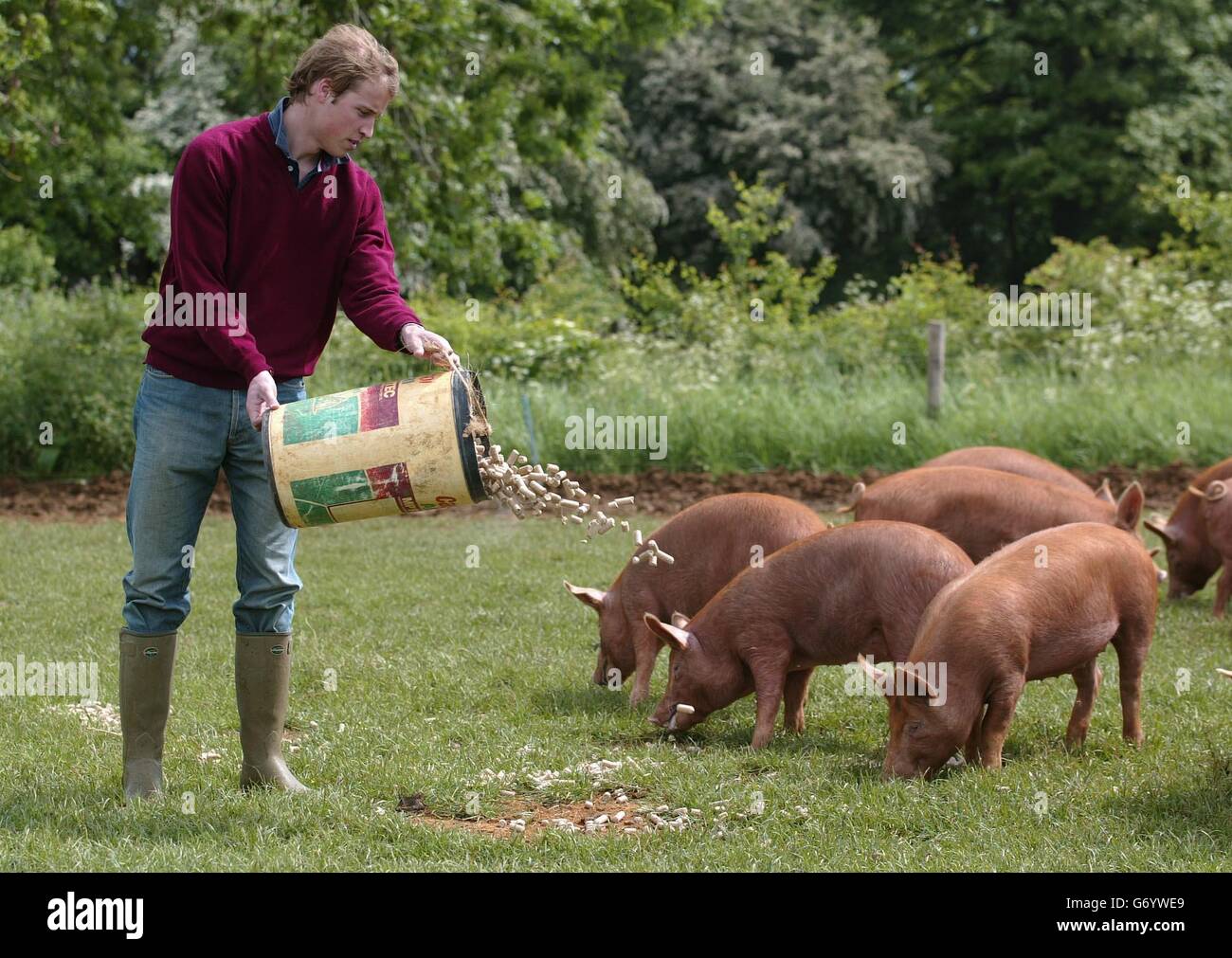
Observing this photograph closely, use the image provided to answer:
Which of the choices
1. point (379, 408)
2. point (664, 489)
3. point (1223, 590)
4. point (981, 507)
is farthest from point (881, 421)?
point (379, 408)

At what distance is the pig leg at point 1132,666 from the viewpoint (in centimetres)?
587

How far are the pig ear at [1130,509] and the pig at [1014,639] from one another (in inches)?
42.8

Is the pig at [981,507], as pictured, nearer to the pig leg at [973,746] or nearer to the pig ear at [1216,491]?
the pig ear at [1216,491]

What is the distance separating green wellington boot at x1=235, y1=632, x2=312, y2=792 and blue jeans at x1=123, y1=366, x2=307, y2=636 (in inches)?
3.7

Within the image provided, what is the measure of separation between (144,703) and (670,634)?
2.11 meters

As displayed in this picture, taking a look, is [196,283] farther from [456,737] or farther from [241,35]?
[241,35]

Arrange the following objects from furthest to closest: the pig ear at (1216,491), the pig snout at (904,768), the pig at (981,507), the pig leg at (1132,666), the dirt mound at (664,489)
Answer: the dirt mound at (664,489) → the pig ear at (1216,491) → the pig at (981,507) → the pig leg at (1132,666) → the pig snout at (904,768)

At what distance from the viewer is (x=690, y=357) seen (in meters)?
17.6

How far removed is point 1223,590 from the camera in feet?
29.1

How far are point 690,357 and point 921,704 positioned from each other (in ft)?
41.1

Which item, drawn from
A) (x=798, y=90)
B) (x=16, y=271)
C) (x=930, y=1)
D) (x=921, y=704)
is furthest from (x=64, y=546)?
(x=930, y=1)

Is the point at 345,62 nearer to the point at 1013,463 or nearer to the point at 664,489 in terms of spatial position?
the point at 1013,463

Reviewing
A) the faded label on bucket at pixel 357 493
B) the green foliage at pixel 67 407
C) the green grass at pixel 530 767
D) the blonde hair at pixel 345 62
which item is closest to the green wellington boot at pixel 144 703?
the green grass at pixel 530 767

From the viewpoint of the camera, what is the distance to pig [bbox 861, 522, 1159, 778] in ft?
17.4
